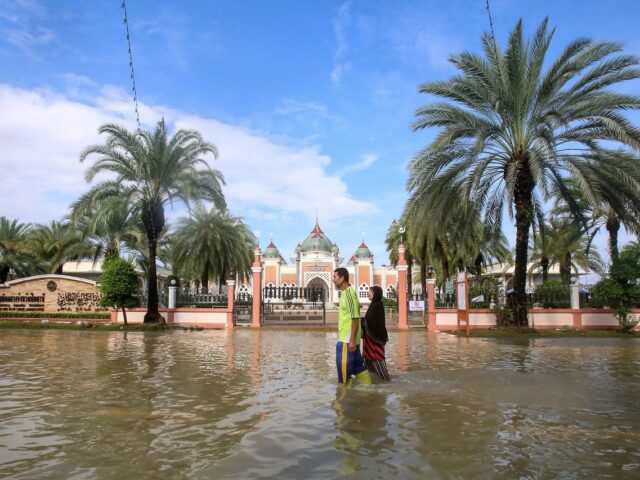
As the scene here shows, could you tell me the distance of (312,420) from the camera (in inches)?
213

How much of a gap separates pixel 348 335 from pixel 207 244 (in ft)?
89.9

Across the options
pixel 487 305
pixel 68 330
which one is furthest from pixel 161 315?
pixel 487 305

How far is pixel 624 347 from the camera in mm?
13961

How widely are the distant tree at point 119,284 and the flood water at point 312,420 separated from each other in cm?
1106

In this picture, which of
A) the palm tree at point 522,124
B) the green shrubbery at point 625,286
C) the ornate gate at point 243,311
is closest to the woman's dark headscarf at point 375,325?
the palm tree at point 522,124

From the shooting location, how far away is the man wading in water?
6.90 meters

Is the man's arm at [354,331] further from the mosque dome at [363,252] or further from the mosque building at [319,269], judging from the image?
the mosque dome at [363,252]

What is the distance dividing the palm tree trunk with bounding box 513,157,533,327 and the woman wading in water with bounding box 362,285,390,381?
10805 mm

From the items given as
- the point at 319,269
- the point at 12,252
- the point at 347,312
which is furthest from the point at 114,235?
the point at 319,269

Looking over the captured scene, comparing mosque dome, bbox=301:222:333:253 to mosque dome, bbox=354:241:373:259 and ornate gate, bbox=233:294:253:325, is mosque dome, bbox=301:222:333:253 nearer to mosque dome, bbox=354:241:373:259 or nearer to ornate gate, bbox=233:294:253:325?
mosque dome, bbox=354:241:373:259

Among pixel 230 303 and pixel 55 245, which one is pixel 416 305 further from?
pixel 55 245

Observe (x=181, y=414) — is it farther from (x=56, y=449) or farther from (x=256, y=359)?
(x=256, y=359)

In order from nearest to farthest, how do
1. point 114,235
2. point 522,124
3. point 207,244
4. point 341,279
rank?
point 341,279 → point 522,124 → point 114,235 → point 207,244

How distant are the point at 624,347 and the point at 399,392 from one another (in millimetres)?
10059
